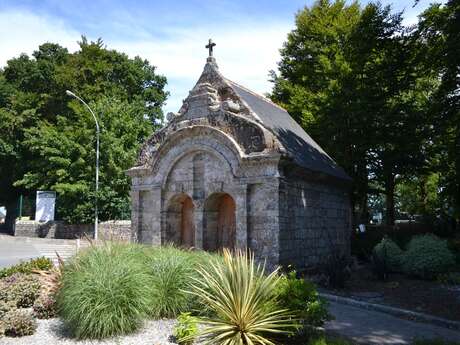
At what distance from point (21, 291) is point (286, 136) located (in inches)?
323

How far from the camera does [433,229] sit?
21.1 m

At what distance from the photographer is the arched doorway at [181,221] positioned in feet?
46.0

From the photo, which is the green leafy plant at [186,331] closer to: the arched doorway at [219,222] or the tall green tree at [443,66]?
the arched doorway at [219,222]

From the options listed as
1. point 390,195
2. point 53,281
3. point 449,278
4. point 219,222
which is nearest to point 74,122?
point 219,222

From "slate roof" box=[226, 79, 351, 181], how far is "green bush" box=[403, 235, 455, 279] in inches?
129

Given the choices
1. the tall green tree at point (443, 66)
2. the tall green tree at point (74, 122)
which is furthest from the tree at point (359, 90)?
the tall green tree at point (74, 122)

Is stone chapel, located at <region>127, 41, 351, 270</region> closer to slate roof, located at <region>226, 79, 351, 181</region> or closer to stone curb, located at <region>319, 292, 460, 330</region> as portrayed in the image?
slate roof, located at <region>226, 79, 351, 181</region>

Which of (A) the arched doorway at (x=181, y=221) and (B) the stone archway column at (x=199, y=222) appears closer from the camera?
(B) the stone archway column at (x=199, y=222)

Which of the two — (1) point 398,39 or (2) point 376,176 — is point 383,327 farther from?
(2) point 376,176

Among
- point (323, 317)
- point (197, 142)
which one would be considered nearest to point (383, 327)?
point (323, 317)

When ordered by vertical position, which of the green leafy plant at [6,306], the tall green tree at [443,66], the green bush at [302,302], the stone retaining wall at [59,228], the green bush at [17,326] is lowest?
the green bush at [17,326]

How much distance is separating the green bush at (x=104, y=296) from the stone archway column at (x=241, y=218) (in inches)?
169

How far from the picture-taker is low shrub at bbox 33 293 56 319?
327 inches

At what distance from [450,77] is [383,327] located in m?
7.66
